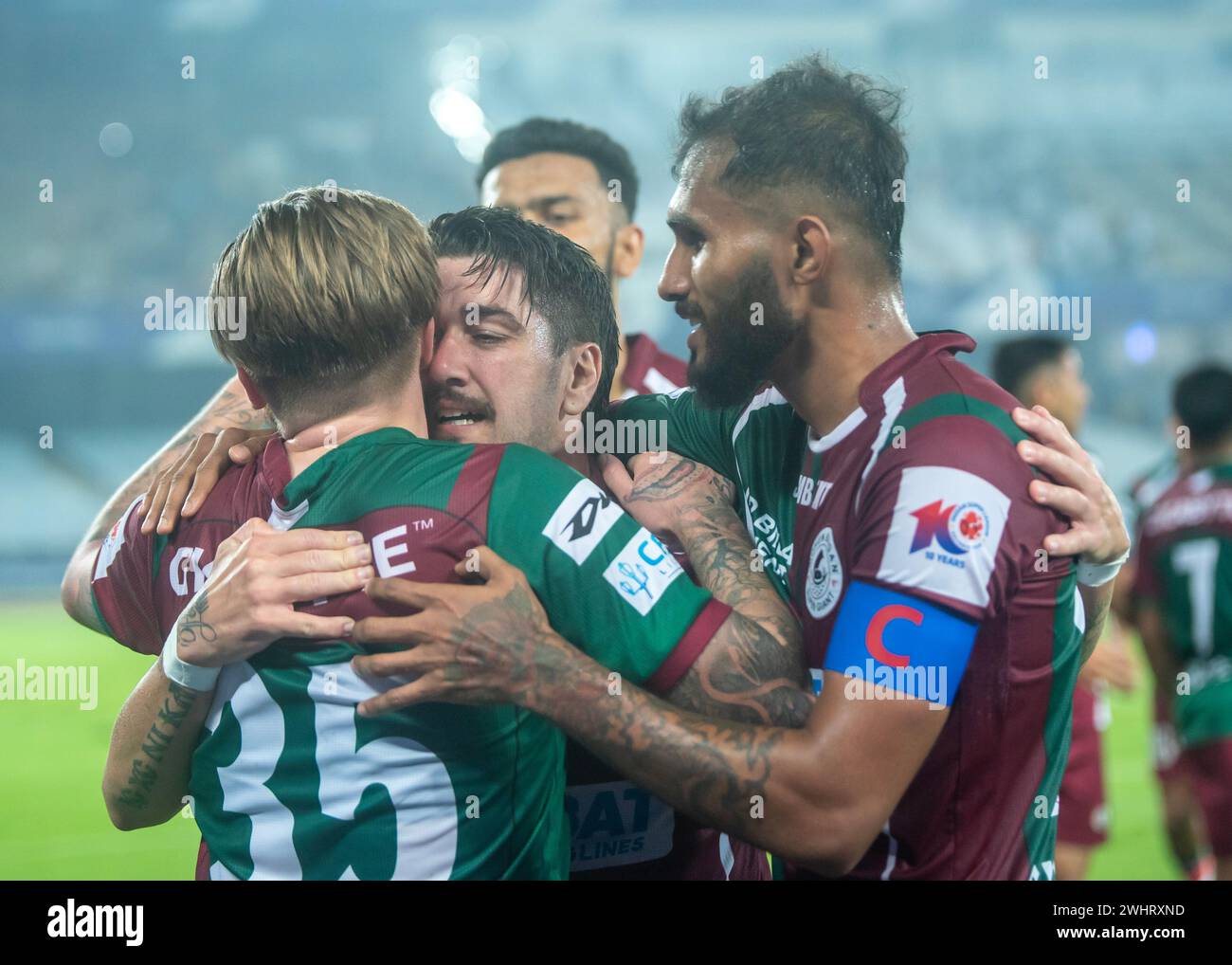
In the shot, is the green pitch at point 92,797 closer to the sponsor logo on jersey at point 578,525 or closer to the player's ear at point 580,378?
the player's ear at point 580,378

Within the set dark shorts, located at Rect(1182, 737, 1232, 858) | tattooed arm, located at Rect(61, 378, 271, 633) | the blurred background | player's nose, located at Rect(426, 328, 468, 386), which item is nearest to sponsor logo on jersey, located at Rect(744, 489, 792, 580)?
player's nose, located at Rect(426, 328, 468, 386)

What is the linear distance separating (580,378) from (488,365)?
8.3 inches

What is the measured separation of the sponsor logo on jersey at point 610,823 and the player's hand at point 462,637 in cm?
56

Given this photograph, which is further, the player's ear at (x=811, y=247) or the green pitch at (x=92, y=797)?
the green pitch at (x=92, y=797)

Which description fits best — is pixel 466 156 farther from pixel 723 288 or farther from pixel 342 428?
pixel 342 428

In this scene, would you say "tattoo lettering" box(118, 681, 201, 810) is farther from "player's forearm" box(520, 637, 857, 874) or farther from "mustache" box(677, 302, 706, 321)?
"mustache" box(677, 302, 706, 321)

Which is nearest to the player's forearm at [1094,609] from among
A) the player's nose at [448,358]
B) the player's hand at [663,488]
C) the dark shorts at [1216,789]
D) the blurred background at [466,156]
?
the player's hand at [663,488]

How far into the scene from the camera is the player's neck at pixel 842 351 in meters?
2.12

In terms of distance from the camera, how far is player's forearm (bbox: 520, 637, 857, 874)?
1.76 m

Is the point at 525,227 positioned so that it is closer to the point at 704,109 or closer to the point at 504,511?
the point at 704,109

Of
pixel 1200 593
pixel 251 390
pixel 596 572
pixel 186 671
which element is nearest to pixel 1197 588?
pixel 1200 593

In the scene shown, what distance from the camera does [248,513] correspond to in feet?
6.23

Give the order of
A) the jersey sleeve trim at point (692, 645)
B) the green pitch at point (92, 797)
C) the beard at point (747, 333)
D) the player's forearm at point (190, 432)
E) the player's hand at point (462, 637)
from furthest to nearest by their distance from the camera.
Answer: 1. the green pitch at point (92, 797)
2. the player's forearm at point (190, 432)
3. the beard at point (747, 333)
4. the jersey sleeve trim at point (692, 645)
5. the player's hand at point (462, 637)
